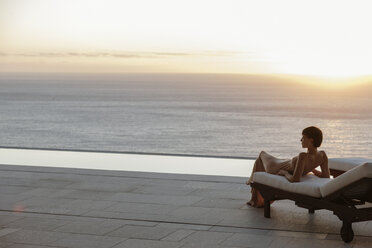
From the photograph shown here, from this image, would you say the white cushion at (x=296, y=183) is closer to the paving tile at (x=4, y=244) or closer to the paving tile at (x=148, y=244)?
the paving tile at (x=148, y=244)

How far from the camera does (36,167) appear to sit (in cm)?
795

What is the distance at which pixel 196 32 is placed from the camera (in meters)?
68.1

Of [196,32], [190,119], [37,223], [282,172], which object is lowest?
[37,223]

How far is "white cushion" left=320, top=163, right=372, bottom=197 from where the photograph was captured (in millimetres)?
4504

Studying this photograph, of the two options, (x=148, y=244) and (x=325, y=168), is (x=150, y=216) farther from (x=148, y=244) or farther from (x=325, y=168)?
(x=325, y=168)

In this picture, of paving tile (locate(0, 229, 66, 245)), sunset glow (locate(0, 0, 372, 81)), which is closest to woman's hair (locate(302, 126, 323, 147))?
paving tile (locate(0, 229, 66, 245))

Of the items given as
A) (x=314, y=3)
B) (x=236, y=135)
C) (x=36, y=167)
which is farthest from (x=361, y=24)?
(x=36, y=167)

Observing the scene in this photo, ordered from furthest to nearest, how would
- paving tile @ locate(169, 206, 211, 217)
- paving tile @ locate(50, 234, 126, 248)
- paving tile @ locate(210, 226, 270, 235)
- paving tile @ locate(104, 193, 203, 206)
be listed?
paving tile @ locate(104, 193, 203, 206) → paving tile @ locate(169, 206, 211, 217) → paving tile @ locate(210, 226, 270, 235) → paving tile @ locate(50, 234, 126, 248)

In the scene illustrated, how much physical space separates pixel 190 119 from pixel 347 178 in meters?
51.4

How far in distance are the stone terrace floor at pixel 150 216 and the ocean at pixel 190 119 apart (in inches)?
1231

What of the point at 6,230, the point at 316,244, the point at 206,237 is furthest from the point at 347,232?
the point at 6,230

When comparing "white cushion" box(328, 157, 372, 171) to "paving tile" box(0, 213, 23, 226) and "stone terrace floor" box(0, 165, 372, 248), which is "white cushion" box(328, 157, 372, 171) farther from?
"paving tile" box(0, 213, 23, 226)

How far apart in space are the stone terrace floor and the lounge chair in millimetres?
155

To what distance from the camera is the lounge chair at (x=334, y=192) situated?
4.64 meters
